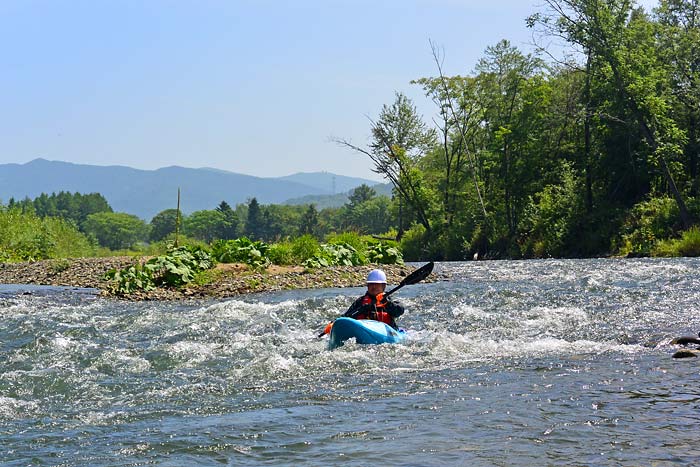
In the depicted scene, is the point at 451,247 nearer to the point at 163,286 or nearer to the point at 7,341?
the point at 163,286

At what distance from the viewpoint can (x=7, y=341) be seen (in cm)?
1035

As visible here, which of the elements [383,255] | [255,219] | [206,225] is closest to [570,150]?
[383,255]

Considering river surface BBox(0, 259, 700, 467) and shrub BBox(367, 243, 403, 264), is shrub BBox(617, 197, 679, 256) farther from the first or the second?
river surface BBox(0, 259, 700, 467)

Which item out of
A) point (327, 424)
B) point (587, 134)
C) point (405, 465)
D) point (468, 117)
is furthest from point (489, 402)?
point (468, 117)

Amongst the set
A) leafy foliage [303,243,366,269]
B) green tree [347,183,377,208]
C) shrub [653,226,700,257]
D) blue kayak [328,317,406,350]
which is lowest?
blue kayak [328,317,406,350]

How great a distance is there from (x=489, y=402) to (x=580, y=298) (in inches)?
319

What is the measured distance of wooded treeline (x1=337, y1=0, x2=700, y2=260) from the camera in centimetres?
3045

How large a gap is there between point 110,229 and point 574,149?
5243 inches

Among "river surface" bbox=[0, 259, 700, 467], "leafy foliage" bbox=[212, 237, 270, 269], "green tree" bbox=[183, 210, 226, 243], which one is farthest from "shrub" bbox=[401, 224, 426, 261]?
"green tree" bbox=[183, 210, 226, 243]

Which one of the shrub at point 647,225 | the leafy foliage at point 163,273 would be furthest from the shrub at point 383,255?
the shrub at point 647,225

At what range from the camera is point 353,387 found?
23.6 feet

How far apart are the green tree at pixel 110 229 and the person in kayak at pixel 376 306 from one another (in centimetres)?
14716

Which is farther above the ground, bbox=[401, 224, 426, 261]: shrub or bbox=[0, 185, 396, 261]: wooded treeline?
bbox=[0, 185, 396, 261]: wooded treeline

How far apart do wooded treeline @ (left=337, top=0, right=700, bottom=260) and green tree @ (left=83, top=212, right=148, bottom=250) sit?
387ft
